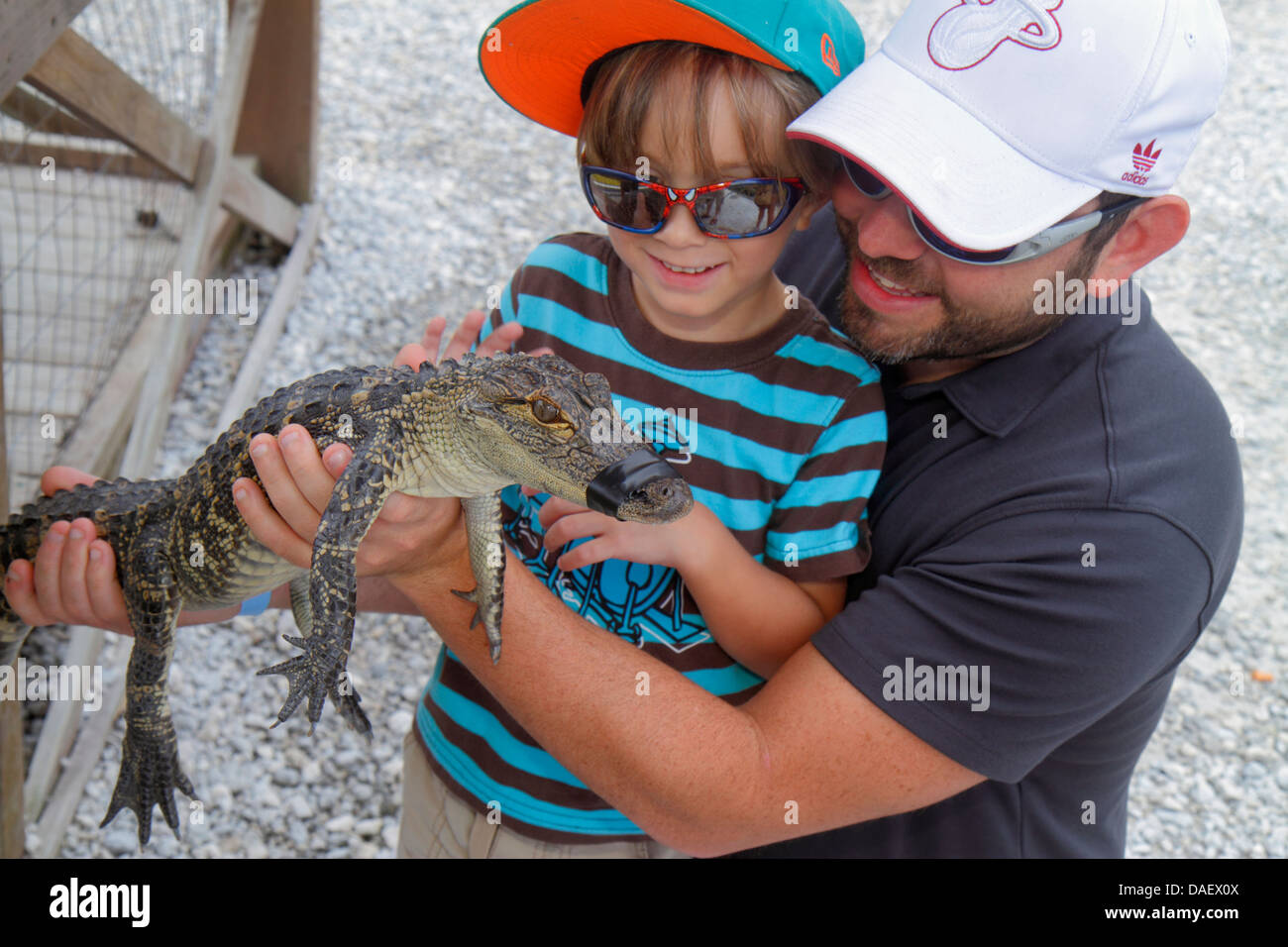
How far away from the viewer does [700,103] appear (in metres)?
1.70

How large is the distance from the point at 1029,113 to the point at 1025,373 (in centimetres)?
44

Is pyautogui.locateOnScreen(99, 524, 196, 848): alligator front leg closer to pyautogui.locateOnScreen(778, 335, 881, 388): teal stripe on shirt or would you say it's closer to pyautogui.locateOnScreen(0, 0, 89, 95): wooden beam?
pyautogui.locateOnScreen(0, 0, 89, 95): wooden beam

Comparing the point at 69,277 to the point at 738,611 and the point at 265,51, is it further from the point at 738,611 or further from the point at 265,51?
the point at 738,611

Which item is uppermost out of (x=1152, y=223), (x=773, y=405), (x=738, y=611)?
(x=1152, y=223)

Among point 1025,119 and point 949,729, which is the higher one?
point 1025,119

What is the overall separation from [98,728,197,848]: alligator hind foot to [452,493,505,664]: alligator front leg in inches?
33.4

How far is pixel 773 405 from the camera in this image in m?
1.87

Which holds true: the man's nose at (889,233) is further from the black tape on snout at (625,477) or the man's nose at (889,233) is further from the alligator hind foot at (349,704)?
the alligator hind foot at (349,704)

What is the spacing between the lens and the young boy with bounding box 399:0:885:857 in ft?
5.66

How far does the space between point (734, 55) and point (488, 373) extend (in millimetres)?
691

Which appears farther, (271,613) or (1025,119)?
(271,613)

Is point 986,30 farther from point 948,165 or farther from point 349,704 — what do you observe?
point 349,704
